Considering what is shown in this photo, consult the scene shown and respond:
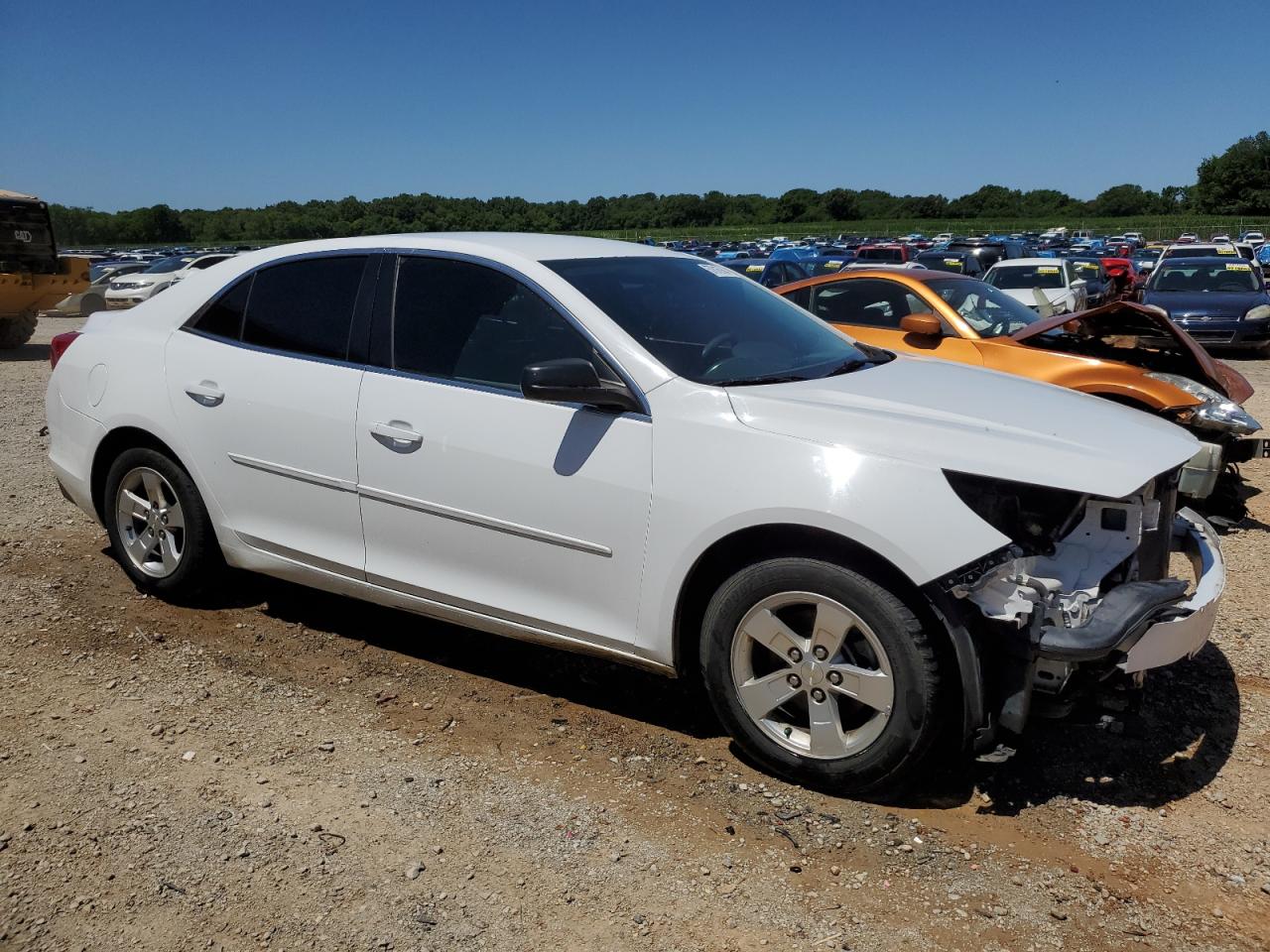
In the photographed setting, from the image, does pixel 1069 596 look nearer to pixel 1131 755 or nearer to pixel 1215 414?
pixel 1131 755

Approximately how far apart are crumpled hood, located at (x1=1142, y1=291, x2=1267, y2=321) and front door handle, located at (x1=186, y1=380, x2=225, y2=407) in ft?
47.4

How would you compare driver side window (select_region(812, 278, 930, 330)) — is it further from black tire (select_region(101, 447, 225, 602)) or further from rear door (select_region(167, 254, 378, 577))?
black tire (select_region(101, 447, 225, 602))

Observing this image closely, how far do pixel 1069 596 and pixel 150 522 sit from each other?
12.5 ft

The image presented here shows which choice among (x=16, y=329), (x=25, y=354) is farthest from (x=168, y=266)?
(x=25, y=354)

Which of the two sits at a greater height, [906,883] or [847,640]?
[847,640]

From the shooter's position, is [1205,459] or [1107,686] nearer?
[1107,686]

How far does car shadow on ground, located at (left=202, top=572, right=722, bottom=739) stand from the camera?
3820mm

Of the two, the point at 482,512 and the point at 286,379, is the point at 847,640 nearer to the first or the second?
the point at 482,512

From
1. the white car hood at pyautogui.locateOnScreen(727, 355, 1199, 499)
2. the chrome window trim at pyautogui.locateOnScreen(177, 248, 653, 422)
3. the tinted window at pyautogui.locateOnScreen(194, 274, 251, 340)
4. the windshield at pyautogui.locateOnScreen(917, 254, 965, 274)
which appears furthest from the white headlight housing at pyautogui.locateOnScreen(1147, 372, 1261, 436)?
the windshield at pyautogui.locateOnScreen(917, 254, 965, 274)

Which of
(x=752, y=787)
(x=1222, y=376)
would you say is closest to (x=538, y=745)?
(x=752, y=787)

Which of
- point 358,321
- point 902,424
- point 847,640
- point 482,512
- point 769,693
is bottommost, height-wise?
point 769,693

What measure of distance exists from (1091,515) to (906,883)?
1.28 metres

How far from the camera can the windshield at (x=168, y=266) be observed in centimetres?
2639

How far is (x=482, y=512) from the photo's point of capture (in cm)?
352
